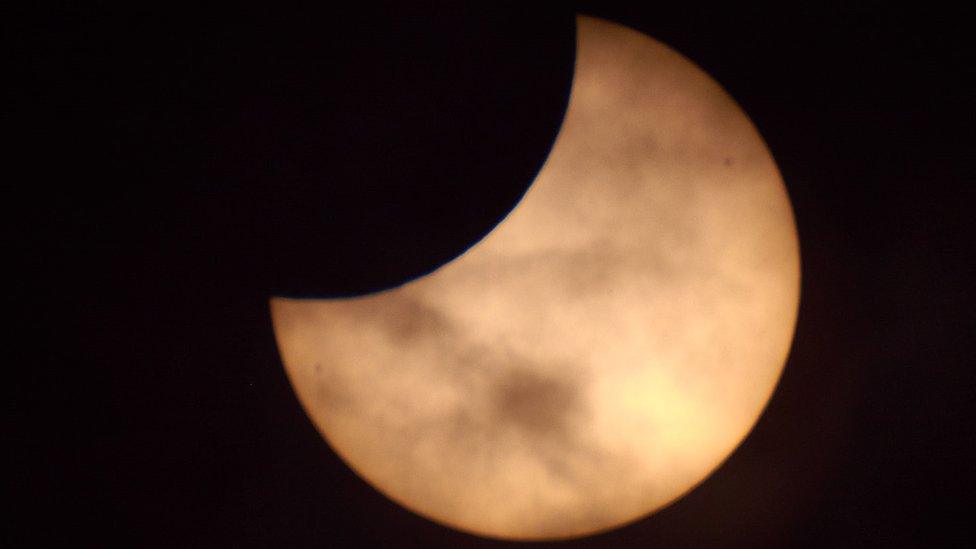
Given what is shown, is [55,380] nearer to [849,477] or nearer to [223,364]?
[223,364]

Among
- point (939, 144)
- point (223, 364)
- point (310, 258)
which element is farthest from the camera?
point (223, 364)

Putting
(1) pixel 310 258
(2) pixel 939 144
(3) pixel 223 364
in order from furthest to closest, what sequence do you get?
(3) pixel 223 364 → (2) pixel 939 144 → (1) pixel 310 258

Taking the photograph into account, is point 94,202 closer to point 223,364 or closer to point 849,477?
point 223,364

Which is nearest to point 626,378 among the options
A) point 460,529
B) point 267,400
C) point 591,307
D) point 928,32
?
point 591,307

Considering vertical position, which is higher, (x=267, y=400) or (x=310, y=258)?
(x=310, y=258)

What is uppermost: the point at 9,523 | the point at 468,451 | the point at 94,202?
the point at 94,202

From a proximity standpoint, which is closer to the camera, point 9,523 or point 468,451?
point 468,451

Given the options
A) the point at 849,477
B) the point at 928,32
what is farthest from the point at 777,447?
the point at 928,32
